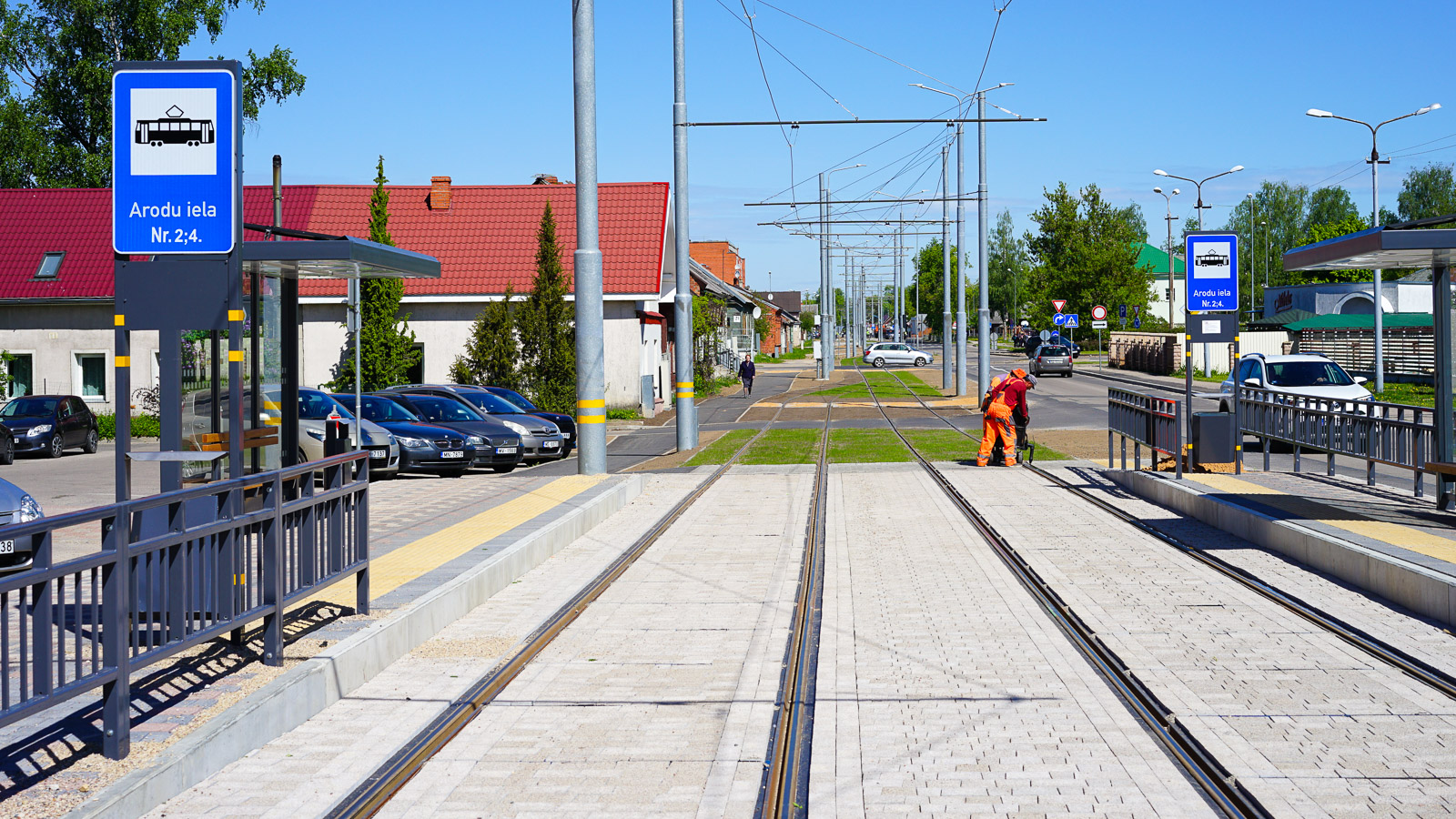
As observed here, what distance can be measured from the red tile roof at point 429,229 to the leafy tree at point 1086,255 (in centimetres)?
4319

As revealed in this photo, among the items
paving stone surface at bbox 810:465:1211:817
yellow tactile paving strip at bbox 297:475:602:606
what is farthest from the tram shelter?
yellow tactile paving strip at bbox 297:475:602:606

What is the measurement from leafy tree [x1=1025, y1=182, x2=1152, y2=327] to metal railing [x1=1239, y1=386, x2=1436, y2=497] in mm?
59185

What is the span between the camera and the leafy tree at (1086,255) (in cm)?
7862

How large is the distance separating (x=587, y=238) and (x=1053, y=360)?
4680 centimetres

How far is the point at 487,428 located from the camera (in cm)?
2353

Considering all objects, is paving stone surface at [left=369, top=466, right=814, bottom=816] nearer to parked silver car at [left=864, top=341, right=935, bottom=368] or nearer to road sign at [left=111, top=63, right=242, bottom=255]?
road sign at [left=111, top=63, right=242, bottom=255]

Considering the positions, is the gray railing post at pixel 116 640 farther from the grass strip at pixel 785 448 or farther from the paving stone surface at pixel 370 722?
the grass strip at pixel 785 448

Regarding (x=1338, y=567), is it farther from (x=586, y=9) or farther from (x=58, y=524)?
(x=586, y=9)

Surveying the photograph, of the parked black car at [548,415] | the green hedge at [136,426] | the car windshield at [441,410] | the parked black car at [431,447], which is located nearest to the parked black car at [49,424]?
the green hedge at [136,426]

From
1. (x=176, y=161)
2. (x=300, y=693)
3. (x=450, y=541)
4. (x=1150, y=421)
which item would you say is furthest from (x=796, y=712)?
(x=1150, y=421)

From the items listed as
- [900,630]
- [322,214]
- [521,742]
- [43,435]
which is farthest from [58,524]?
[322,214]

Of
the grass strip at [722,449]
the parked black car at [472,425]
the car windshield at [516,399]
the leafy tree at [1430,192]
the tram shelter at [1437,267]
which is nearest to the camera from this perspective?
the tram shelter at [1437,267]

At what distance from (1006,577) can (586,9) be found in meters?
10.1

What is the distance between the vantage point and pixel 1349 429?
637 inches
